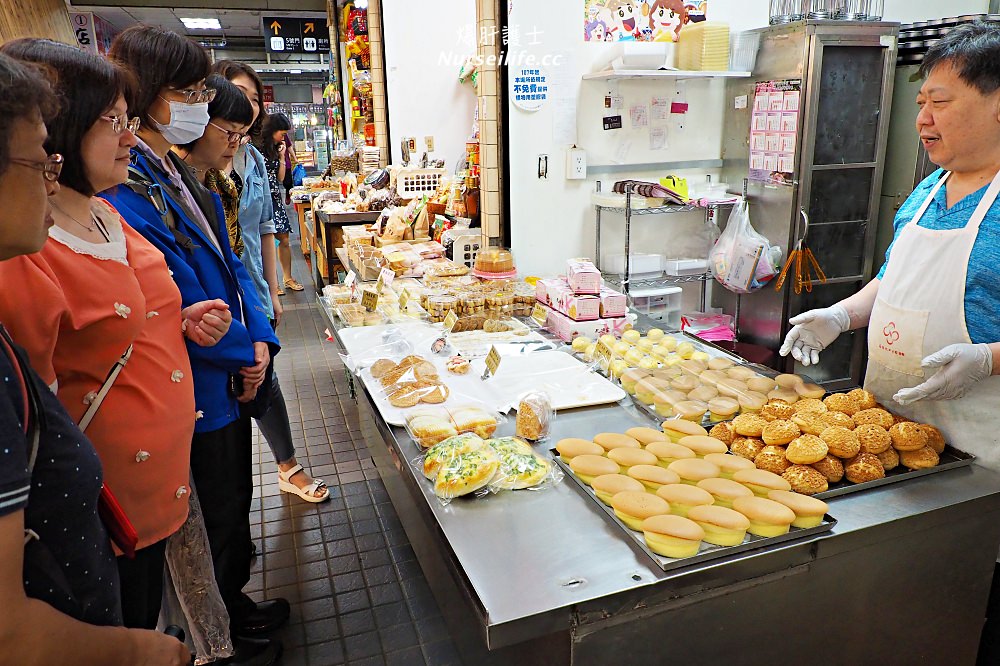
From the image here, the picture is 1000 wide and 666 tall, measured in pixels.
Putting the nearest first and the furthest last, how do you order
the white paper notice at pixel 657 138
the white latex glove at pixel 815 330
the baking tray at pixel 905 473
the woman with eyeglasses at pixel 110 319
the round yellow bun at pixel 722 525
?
the woman with eyeglasses at pixel 110 319 < the round yellow bun at pixel 722 525 < the baking tray at pixel 905 473 < the white latex glove at pixel 815 330 < the white paper notice at pixel 657 138

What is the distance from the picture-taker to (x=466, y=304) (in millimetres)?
3119

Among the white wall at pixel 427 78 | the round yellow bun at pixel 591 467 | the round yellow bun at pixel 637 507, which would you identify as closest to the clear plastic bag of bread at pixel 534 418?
the round yellow bun at pixel 591 467

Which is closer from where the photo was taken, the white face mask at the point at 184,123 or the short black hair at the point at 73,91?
the short black hair at the point at 73,91

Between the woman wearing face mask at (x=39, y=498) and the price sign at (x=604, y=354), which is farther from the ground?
the woman wearing face mask at (x=39, y=498)

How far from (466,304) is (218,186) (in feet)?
3.84

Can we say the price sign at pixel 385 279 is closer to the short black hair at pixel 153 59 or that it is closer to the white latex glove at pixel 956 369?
the short black hair at pixel 153 59

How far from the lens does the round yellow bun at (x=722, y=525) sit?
1.37 meters

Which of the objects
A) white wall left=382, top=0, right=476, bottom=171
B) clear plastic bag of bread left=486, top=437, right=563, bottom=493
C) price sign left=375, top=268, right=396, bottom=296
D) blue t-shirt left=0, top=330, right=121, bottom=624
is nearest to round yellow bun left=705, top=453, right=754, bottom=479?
clear plastic bag of bread left=486, top=437, right=563, bottom=493

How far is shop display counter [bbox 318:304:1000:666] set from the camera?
1.31 meters

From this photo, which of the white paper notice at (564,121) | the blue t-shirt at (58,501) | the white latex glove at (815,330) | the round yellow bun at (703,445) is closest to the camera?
the blue t-shirt at (58,501)

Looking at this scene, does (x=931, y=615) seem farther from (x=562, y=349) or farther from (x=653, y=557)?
(x=562, y=349)

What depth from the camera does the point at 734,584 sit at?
140cm

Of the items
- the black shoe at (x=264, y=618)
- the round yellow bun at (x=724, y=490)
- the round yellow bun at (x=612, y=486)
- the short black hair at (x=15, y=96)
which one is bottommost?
the black shoe at (x=264, y=618)

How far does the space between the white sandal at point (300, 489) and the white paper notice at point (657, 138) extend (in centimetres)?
294
